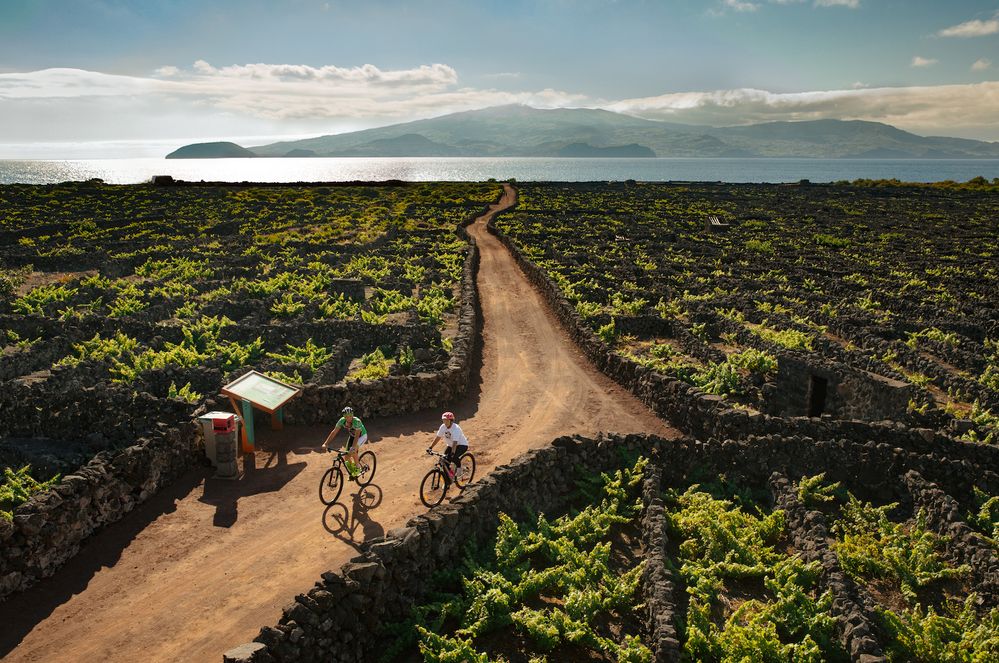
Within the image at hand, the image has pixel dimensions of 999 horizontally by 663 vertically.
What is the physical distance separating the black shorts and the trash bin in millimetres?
5870

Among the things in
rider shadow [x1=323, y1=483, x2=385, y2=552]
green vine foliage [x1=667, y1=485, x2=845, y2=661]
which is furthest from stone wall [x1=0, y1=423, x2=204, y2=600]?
green vine foliage [x1=667, y1=485, x2=845, y2=661]

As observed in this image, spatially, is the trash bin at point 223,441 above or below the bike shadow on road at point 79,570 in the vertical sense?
above

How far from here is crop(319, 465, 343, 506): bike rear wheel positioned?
49.1ft

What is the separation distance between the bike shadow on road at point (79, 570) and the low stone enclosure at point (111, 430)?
0.57 ft

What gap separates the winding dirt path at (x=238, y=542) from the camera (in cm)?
1066

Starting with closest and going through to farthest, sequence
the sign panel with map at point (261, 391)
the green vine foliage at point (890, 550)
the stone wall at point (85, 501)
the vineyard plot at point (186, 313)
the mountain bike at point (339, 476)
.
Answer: the stone wall at point (85, 501), the green vine foliage at point (890, 550), the mountain bike at point (339, 476), the sign panel with map at point (261, 391), the vineyard plot at point (186, 313)

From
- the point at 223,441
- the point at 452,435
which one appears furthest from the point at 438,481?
the point at 223,441

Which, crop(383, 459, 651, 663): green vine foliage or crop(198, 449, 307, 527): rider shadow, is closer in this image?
crop(383, 459, 651, 663): green vine foliage

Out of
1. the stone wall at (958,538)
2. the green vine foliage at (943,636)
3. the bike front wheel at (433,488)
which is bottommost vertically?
the green vine foliage at (943,636)

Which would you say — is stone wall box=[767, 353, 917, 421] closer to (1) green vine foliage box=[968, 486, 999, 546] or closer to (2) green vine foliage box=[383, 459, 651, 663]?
(1) green vine foliage box=[968, 486, 999, 546]

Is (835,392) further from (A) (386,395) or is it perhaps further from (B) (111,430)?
(B) (111,430)

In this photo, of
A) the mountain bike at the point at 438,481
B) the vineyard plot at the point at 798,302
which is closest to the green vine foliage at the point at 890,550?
the vineyard plot at the point at 798,302

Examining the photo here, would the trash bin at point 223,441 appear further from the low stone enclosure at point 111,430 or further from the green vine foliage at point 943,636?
the green vine foliage at point 943,636

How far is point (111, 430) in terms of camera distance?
1644 centimetres
